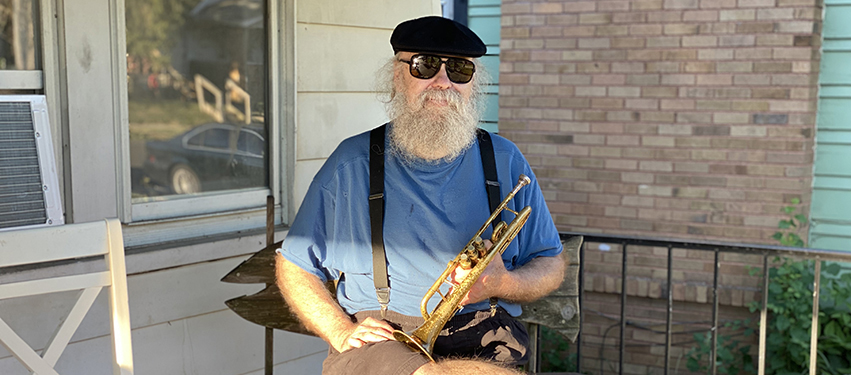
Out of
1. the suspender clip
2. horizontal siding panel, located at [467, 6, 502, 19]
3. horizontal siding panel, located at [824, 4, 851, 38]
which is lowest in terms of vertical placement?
the suspender clip

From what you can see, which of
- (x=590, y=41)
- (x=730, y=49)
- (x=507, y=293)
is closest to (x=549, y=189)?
(x=590, y=41)

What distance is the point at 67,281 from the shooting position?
6.56ft

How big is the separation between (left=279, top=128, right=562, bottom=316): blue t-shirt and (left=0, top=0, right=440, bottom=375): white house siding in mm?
817

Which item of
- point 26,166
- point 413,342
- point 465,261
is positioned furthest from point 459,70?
point 26,166

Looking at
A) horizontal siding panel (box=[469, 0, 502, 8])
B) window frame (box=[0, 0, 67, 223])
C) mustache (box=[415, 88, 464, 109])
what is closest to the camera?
mustache (box=[415, 88, 464, 109])

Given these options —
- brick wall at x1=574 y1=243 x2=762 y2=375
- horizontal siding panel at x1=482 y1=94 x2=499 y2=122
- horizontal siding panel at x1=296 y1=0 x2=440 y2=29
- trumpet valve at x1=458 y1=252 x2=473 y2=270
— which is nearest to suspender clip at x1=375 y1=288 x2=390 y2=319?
trumpet valve at x1=458 y1=252 x2=473 y2=270

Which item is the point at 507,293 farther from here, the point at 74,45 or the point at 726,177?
the point at 726,177

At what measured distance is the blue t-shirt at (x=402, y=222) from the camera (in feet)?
7.35

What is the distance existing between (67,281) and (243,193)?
1.21m

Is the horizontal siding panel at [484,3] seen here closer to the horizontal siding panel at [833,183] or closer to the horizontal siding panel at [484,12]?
the horizontal siding panel at [484,12]

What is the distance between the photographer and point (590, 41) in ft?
16.5

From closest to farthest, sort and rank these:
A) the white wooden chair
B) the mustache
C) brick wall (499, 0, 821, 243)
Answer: the white wooden chair → the mustache → brick wall (499, 0, 821, 243)

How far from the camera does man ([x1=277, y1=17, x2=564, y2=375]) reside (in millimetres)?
2234

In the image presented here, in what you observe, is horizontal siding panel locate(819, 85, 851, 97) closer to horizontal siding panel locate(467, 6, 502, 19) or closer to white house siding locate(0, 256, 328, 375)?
horizontal siding panel locate(467, 6, 502, 19)
